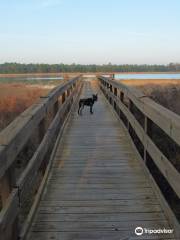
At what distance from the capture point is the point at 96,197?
4133 mm

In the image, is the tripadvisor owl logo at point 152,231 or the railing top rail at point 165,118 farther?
the tripadvisor owl logo at point 152,231

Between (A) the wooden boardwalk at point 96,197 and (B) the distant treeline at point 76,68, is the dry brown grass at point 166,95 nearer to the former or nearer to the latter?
(A) the wooden boardwalk at point 96,197

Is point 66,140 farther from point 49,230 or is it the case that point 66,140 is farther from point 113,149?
point 49,230

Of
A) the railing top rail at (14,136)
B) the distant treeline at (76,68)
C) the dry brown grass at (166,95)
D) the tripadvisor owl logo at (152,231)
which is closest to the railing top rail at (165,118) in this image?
the tripadvisor owl logo at (152,231)

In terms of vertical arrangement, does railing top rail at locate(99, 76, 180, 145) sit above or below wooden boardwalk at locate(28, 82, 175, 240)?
above

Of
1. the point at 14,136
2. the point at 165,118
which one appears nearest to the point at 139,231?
the point at 165,118

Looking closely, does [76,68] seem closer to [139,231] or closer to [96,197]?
[96,197]

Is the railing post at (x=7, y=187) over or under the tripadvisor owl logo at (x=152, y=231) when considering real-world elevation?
over

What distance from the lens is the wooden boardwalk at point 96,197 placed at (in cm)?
337

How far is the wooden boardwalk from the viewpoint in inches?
133

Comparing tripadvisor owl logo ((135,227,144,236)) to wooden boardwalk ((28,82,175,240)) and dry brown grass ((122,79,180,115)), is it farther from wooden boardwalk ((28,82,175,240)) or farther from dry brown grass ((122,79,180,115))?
dry brown grass ((122,79,180,115))

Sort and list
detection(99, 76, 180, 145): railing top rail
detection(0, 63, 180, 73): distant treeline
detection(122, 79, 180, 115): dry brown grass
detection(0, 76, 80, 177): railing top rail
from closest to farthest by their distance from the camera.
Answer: detection(0, 76, 80, 177): railing top rail → detection(99, 76, 180, 145): railing top rail → detection(122, 79, 180, 115): dry brown grass → detection(0, 63, 180, 73): distant treeline

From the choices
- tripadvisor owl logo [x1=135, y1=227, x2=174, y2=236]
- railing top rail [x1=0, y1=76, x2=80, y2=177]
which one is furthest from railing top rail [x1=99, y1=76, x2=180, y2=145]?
railing top rail [x1=0, y1=76, x2=80, y2=177]

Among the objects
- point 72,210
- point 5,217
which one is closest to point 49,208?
point 72,210
